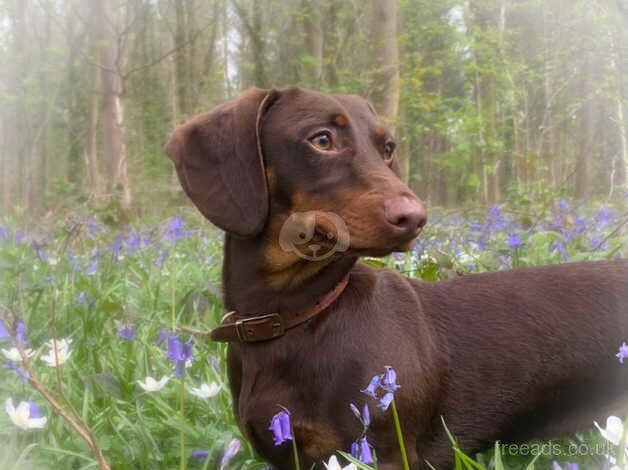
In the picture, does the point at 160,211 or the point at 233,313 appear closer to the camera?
the point at 233,313

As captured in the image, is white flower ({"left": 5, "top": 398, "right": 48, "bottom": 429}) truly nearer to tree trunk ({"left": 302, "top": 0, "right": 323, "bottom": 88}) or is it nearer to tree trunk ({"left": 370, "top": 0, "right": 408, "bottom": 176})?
tree trunk ({"left": 370, "top": 0, "right": 408, "bottom": 176})

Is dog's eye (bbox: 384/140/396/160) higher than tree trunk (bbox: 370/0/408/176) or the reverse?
the reverse

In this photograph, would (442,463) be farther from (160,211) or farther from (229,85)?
(229,85)

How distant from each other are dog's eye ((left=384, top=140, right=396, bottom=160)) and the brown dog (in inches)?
1.3

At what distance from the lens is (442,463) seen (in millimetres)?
2227

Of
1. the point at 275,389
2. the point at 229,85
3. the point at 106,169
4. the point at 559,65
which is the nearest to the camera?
the point at 275,389

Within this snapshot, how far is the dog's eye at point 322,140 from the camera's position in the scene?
2199mm

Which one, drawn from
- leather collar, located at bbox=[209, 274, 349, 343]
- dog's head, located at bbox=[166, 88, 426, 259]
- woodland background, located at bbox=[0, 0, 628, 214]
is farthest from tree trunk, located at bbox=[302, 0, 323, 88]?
leather collar, located at bbox=[209, 274, 349, 343]

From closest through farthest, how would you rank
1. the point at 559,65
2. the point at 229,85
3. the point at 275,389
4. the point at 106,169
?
the point at 275,389, the point at 559,65, the point at 106,169, the point at 229,85

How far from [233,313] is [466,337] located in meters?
0.82

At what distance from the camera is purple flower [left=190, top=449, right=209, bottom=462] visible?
2.13 m

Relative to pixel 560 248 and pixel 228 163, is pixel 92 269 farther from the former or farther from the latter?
pixel 560 248

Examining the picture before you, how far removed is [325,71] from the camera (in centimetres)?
Result: 852

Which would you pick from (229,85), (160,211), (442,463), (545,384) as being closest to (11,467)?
(442,463)
